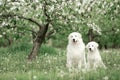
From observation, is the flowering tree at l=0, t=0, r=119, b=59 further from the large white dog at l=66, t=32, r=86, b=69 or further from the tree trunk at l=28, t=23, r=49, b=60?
the large white dog at l=66, t=32, r=86, b=69

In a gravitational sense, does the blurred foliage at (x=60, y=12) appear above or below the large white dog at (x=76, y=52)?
above

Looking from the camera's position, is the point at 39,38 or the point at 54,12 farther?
the point at 39,38

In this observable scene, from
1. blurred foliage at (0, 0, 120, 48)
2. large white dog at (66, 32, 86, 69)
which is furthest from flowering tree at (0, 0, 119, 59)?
large white dog at (66, 32, 86, 69)

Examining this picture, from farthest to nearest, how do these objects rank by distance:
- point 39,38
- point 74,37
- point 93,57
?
point 39,38 → point 93,57 → point 74,37

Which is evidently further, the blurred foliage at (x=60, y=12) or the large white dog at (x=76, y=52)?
the blurred foliage at (x=60, y=12)

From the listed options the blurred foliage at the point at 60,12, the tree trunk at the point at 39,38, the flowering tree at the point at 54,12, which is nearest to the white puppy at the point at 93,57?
the blurred foliage at the point at 60,12

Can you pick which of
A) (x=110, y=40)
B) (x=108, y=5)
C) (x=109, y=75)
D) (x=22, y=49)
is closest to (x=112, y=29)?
(x=110, y=40)

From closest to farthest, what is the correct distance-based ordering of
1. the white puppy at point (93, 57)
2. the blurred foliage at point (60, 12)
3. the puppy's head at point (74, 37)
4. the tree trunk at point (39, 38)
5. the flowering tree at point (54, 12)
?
the puppy's head at point (74, 37) < the white puppy at point (93, 57) < the blurred foliage at point (60, 12) < the flowering tree at point (54, 12) < the tree trunk at point (39, 38)

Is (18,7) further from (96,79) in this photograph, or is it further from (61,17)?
(96,79)

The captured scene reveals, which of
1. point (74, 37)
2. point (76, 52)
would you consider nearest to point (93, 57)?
point (76, 52)

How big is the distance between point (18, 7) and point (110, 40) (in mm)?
25083

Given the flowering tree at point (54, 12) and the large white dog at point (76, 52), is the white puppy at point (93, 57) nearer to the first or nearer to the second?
the large white dog at point (76, 52)

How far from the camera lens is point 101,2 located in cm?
1549

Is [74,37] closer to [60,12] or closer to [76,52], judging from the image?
[76,52]
